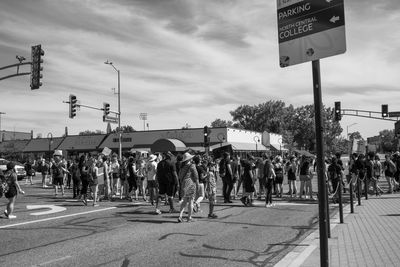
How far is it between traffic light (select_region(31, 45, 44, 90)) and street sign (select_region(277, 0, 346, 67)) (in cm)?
1876

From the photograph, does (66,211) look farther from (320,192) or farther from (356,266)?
(320,192)

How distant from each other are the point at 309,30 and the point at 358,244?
182 inches

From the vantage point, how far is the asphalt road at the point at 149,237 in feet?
20.9

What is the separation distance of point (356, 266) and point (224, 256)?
212cm

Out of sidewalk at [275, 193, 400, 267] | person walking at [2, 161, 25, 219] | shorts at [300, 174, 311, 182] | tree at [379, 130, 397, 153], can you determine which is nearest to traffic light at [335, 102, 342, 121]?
shorts at [300, 174, 311, 182]

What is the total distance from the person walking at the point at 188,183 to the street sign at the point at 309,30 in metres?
6.54

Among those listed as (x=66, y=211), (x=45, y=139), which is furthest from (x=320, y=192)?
(x=45, y=139)

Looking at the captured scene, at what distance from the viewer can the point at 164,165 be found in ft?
37.8

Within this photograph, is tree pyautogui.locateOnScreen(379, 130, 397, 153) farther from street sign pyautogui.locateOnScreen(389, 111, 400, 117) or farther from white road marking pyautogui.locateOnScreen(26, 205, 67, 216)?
white road marking pyautogui.locateOnScreen(26, 205, 67, 216)

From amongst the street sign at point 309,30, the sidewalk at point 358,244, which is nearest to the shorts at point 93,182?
the sidewalk at point 358,244

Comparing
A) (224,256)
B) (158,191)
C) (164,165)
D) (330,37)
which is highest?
(330,37)

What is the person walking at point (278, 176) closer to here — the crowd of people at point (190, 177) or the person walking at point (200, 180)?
the crowd of people at point (190, 177)

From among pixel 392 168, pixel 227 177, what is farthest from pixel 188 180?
pixel 392 168

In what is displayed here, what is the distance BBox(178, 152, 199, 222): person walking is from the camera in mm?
10125
